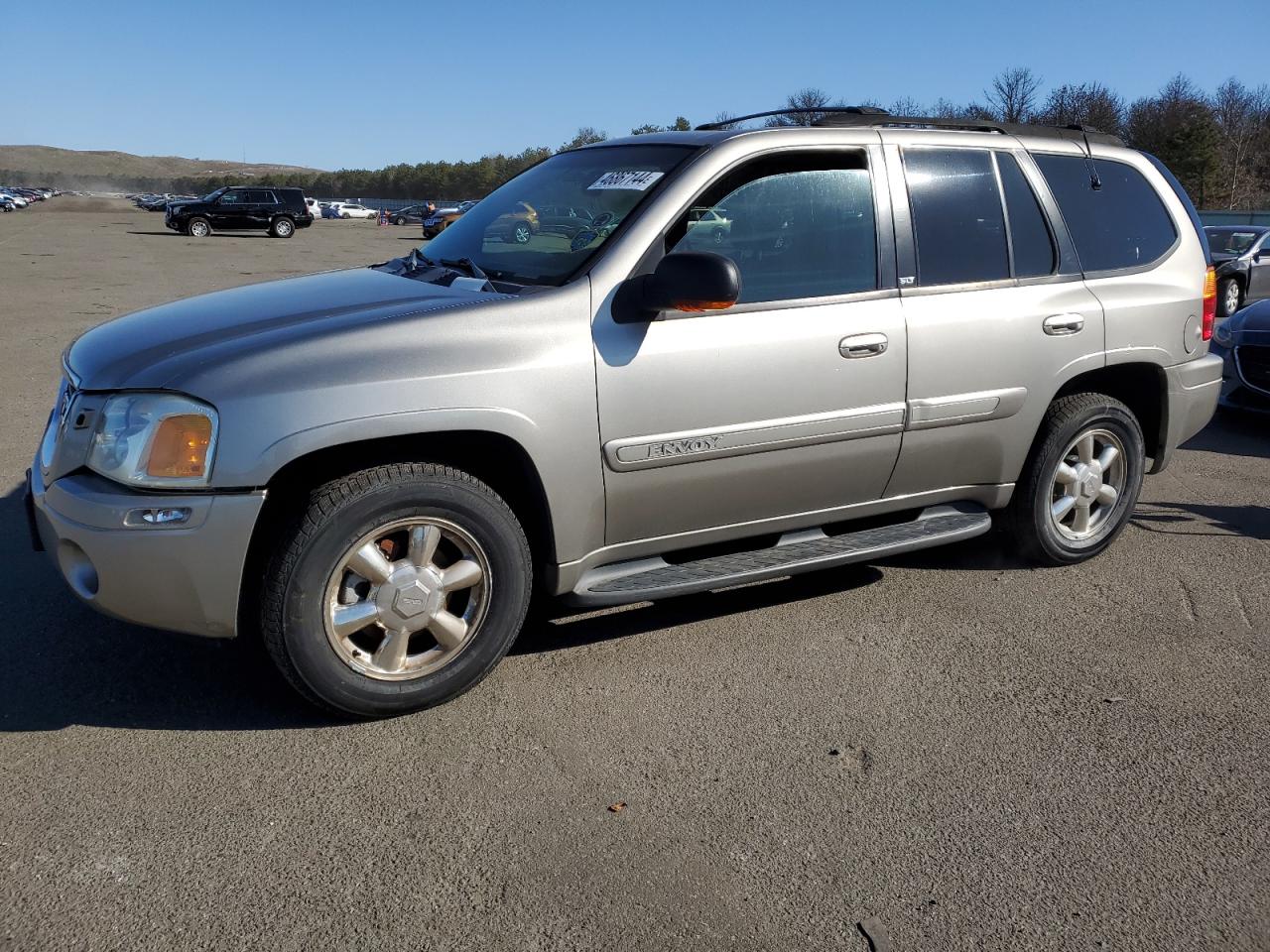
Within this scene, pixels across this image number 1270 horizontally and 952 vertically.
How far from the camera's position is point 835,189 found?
417 centimetres

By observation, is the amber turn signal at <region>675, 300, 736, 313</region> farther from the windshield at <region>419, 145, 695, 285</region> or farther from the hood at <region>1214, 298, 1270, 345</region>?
the hood at <region>1214, 298, 1270, 345</region>

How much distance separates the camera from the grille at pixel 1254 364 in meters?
8.23

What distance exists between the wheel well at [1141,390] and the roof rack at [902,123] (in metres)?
1.07

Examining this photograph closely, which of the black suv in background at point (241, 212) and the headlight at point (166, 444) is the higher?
the black suv in background at point (241, 212)

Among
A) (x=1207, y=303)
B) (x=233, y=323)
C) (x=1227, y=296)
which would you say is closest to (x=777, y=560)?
(x=233, y=323)

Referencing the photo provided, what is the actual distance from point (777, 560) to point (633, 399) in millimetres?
877

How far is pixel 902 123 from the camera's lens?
452cm

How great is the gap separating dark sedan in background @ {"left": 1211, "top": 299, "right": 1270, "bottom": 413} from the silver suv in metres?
3.73

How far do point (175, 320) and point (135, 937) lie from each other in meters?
2.09

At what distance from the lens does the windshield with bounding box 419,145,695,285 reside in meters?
3.91

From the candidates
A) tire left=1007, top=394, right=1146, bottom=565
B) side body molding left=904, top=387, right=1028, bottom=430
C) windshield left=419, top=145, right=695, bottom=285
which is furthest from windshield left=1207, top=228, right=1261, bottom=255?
windshield left=419, top=145, right=695, bottom=285

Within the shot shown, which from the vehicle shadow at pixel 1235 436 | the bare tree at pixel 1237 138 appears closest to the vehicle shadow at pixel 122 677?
the vehicle shadow at pixel 1235 436

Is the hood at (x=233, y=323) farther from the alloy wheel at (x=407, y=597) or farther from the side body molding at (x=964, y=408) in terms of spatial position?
the side body molding at (x=964, y=408)

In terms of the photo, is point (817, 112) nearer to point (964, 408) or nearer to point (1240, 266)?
point (964, 408)
